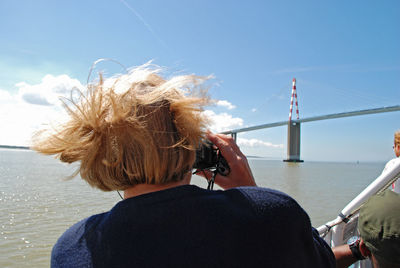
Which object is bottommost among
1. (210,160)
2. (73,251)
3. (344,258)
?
(344,258)

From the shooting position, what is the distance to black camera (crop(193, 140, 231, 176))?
1.90 feet

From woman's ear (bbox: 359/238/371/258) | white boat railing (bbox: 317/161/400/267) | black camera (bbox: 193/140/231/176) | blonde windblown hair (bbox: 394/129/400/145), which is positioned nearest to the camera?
black camera (bbox: 193/140/231/176)

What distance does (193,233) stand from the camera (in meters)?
0.39

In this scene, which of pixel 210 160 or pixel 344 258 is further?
pixel 344 258

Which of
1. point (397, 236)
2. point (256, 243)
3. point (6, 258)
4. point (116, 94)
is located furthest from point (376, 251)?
point (6, 258)

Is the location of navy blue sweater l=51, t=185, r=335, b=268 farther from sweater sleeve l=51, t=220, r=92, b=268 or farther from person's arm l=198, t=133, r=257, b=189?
person's arm l=198, t=133, r=257, b=189

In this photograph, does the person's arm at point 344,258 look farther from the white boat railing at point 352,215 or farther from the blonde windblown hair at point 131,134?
the blonde windblown hair at point 131,134

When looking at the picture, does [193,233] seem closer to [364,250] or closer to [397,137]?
[364,250]

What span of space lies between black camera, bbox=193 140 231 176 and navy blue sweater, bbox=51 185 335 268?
0.47 ft

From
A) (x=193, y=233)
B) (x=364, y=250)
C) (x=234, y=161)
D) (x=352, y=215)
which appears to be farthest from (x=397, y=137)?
(x=193, y=233)

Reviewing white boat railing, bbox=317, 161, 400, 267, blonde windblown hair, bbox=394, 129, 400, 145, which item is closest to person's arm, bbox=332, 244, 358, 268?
white boat railing, bbox=317, 161, 400, 267

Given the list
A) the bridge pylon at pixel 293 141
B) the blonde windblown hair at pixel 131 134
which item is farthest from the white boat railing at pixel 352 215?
the bridge pylon at pixel 293 141

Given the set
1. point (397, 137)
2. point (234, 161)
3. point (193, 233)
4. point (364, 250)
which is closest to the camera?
point (193, 233)

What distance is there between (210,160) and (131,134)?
0.66 ft
